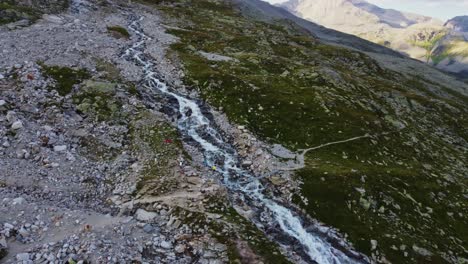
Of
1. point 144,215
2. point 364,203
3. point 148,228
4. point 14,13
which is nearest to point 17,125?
point 144,215

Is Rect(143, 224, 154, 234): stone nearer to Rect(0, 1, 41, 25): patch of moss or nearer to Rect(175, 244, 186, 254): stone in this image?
Rect(175, 244, 186, 254): stone

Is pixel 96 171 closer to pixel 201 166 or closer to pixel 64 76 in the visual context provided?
pixel 201 166

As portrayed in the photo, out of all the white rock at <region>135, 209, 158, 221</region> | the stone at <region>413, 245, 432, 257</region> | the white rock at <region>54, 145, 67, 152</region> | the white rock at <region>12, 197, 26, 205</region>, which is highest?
the stone at <region>413, 245, 432, 257</region>

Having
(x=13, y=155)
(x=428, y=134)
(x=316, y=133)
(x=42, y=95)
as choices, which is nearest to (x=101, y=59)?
(x=42, y=95)

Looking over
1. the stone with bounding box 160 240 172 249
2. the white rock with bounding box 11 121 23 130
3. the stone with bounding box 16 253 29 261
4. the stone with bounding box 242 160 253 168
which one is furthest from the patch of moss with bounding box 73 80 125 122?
the stone with bounding box 16 253 29 261

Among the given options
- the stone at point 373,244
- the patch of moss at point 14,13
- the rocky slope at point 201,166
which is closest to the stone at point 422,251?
the rocky slope at point 201,166

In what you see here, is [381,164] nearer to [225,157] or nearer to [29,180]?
[225,157]
